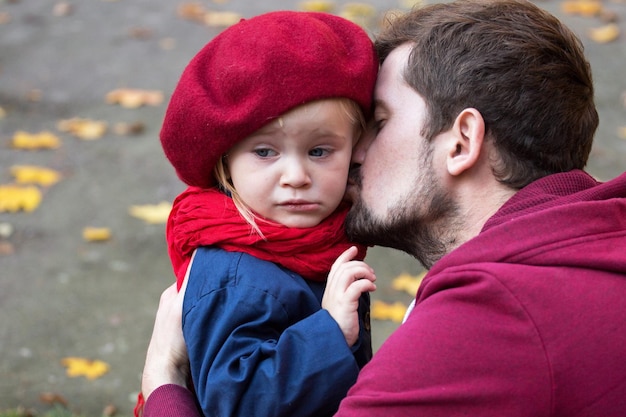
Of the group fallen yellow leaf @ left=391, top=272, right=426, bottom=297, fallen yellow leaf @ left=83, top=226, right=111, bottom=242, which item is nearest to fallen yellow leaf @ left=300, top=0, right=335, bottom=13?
fallen yellow leaf @ left=83, top=226, right=111, bottom=242

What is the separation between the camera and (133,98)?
669 centimetres

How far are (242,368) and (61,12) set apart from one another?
6.79m

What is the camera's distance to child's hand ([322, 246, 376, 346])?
2.19m

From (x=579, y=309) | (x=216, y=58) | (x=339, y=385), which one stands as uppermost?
(x=216, y=58)

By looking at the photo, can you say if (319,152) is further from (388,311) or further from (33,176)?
(33,176)

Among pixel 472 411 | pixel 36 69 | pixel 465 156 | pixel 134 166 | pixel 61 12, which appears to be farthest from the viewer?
pixel 61 12

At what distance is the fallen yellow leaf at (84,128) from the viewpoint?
625 cm

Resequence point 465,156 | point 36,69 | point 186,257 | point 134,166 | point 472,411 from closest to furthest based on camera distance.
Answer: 1. point 472,411
2. point 465,156
3. point 186,257
4. point 134,166
5. point 36,69

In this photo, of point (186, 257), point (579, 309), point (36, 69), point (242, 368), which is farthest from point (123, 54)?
point (579, 309)

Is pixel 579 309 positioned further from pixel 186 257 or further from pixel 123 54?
pixel 123 54

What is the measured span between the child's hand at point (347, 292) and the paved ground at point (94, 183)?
209 cm

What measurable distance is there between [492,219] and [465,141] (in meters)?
0.30

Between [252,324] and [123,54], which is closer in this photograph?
[252,324]

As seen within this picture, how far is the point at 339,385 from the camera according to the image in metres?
2.12
